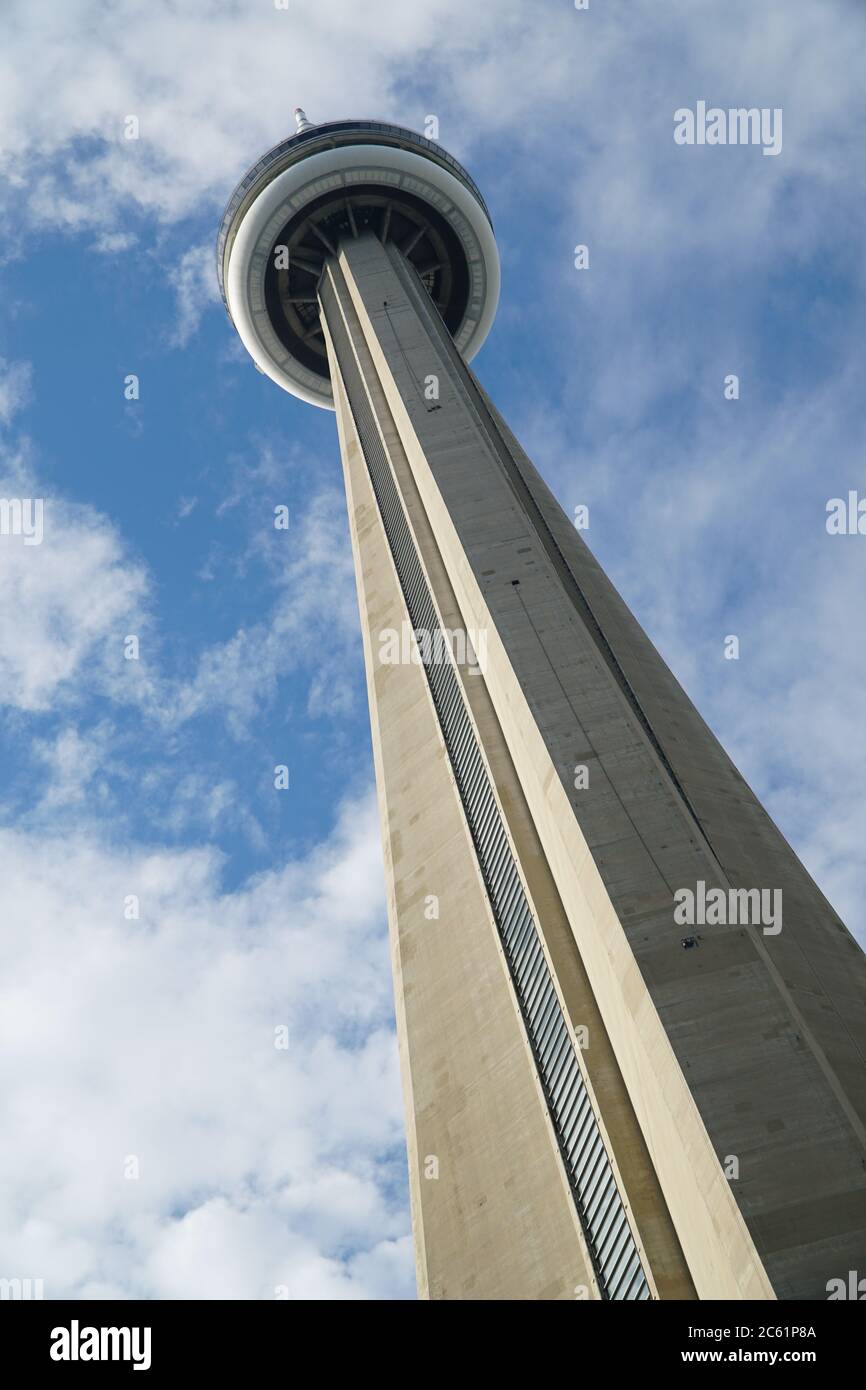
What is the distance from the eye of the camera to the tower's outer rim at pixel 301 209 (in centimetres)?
3400

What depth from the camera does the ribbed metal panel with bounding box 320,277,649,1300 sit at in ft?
39.6

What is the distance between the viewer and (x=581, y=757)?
1215 centimetres

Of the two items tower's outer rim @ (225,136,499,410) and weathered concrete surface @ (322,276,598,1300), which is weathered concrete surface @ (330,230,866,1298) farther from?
tower's outer rim @ (225,136,499,410)

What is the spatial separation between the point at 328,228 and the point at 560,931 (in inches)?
1072

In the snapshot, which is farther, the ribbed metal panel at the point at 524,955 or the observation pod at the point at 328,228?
the observation pod at the point at 328,228

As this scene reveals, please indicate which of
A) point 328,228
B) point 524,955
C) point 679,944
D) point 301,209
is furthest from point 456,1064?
point 328,228

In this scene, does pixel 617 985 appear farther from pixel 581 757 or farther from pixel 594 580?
pixel 594 580

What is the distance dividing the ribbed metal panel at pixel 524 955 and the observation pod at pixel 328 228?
869cm

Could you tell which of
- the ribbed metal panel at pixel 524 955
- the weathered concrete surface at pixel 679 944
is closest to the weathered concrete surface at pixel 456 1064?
the ribbed metal panel at pixel 524 955

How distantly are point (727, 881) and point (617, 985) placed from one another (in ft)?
4.63

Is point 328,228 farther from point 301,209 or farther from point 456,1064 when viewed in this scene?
point 456,1064

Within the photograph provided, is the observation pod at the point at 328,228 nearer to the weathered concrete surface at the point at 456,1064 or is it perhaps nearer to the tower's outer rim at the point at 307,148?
the tower's outer rim at the point at 307,148

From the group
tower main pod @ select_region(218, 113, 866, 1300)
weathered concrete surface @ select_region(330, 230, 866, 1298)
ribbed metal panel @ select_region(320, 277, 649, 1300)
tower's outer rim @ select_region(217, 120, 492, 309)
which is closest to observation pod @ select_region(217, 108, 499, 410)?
tower's outer rim @ select_region(217, 120, 492, 309)
